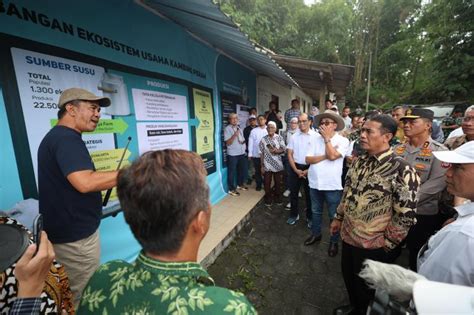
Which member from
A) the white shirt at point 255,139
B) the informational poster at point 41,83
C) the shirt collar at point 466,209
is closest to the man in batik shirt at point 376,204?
the shirt collar at point 466,209

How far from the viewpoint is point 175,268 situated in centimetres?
75

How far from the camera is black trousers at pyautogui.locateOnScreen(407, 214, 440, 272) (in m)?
2.69

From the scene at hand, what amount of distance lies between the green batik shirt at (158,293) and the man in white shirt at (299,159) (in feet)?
11.6

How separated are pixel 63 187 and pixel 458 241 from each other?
227cm

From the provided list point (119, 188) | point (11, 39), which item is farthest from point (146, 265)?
point (11, 39)

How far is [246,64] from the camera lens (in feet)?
21.0

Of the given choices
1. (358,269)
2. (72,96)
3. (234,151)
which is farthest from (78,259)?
(234,151)

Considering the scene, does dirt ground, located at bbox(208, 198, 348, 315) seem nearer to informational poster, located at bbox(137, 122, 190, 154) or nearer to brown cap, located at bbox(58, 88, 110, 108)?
informational poster, located at bbox(137, 122, 190, 154)

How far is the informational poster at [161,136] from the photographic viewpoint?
10.4ft

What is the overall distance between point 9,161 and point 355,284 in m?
3.13

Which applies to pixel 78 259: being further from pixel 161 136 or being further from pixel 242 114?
pixel 242 114

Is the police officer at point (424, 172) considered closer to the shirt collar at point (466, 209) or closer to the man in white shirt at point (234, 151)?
the shirt collar at point (466, 209)

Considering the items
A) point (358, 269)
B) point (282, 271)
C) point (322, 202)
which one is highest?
point (322, 202)

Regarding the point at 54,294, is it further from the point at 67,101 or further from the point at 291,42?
the point at 291,42
